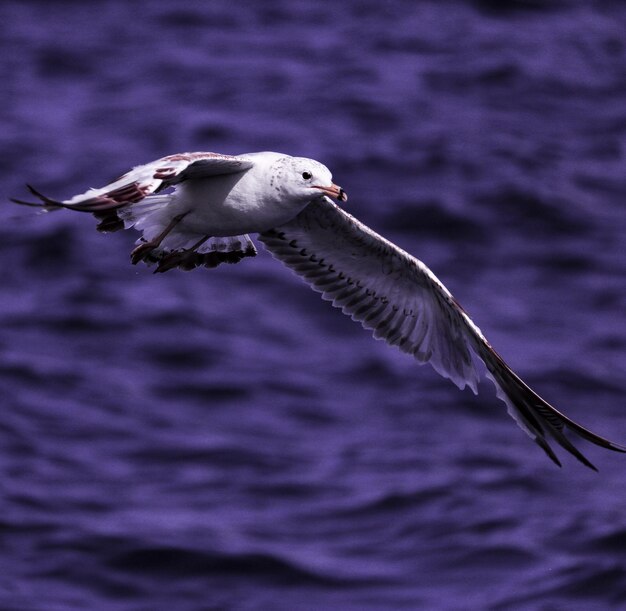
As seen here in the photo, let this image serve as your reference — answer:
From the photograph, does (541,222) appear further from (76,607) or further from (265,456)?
(76,607)

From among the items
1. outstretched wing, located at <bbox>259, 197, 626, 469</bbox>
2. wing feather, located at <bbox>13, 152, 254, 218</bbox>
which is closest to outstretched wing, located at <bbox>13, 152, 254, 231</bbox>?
wing feather, located at <bbox>13, 152, 254, 218</bbox>

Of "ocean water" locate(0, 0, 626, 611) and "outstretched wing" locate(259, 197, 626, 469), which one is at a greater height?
"ocean water" locate(0, 0, 626, 611)

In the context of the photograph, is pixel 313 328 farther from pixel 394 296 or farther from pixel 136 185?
pixel 136 185

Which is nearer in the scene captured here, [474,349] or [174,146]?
[474,349]

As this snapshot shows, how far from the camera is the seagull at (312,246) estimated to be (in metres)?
8.82

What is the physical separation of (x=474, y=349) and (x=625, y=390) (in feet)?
33.7

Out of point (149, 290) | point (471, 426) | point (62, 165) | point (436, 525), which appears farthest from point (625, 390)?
point (62, 165)

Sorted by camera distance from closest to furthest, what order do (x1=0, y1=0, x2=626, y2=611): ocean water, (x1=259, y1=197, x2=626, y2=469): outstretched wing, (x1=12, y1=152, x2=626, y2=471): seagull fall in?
1. (x1=12, y1=152, x2=626, y2=471): seagull
2. (x1=259, y1=197, x2=626, y2=469): outstretched wing
3. (x1=0, y1=0, x2=626, y2=611): ocean water

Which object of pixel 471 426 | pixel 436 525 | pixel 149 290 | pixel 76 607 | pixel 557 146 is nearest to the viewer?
pixel 76 607

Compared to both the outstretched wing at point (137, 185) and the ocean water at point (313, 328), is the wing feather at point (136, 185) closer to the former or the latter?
the outstretched wing at point (137, 185)

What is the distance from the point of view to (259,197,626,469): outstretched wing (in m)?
10.0

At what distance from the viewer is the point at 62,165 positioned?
2359 cm

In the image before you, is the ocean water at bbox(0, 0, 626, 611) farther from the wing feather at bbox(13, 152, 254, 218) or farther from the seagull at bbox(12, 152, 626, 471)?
the wing feather at bbox(13, 152, 254, 218)

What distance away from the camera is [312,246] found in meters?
10.4
